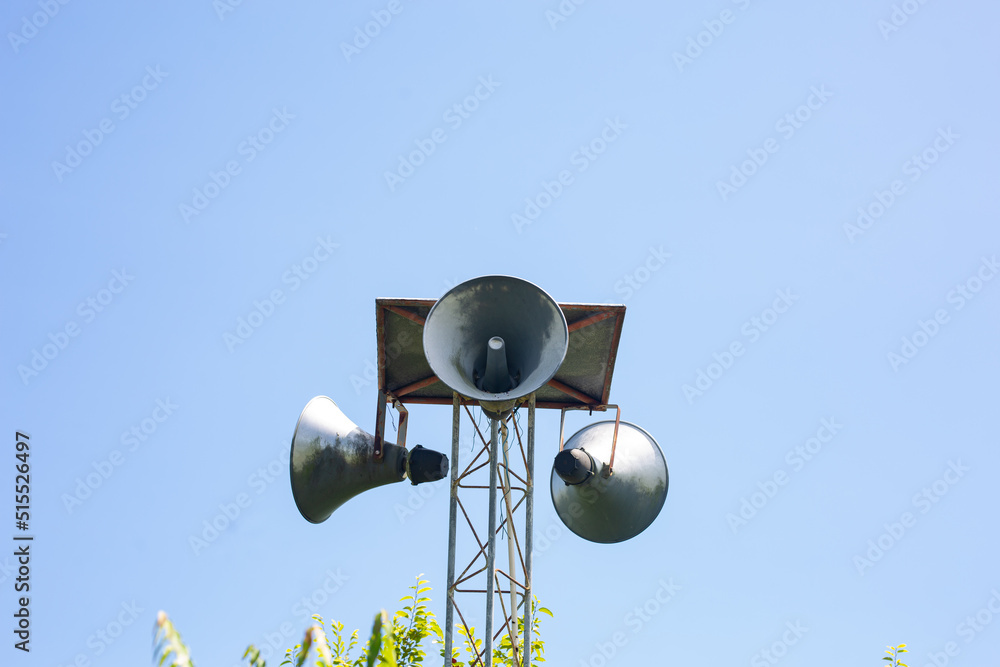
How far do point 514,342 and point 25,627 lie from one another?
639cm

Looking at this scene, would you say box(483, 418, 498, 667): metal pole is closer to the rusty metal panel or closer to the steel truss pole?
the steel truss pole

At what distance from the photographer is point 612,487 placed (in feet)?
29.7

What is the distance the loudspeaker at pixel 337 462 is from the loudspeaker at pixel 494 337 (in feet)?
3.05

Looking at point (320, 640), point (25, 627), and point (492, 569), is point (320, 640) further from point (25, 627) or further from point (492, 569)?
point (25, 627)

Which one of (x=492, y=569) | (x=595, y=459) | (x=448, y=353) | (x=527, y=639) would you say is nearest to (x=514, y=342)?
(x=448, y=353)

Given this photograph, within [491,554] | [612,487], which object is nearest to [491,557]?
[491,554]

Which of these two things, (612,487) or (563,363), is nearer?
(612,487)

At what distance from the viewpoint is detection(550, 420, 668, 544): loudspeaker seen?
9.05m

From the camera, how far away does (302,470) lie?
8.65 m

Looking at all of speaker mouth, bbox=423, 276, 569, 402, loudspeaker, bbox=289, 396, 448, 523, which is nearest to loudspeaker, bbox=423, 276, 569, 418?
speaker mouth, bbox=423, 276, 569, 402

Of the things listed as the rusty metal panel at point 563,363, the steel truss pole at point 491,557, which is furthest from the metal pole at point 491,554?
the rusty metal panel at point 563,363

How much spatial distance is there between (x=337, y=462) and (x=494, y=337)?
1852mm

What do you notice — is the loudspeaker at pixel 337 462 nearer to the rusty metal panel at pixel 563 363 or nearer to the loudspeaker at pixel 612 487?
the rusty metal panel at pixel 563 363

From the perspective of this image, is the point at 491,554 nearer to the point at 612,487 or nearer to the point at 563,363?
the point at 612,487
